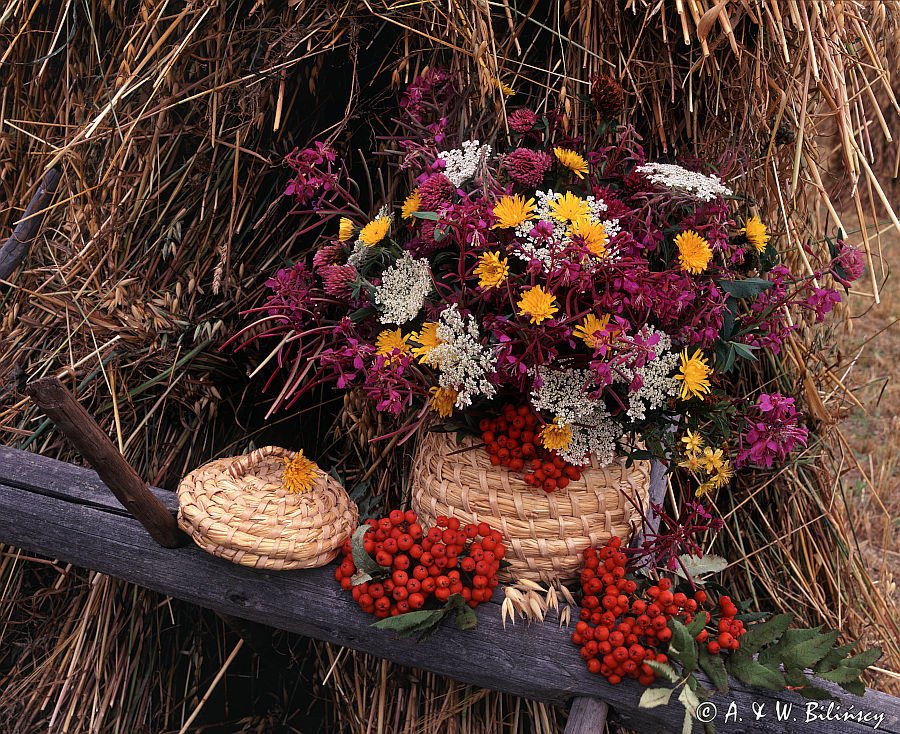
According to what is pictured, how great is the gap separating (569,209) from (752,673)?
0.57 metres

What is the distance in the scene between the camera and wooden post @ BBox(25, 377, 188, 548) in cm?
92

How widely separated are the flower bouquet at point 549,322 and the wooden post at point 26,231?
685 millimetres

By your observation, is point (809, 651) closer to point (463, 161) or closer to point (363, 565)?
point (363, 565)

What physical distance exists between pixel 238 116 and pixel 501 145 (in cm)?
44

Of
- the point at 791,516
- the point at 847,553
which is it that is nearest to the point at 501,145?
the point at 791,516

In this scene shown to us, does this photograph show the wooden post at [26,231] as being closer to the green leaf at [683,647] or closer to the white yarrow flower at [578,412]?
the white yarrow flower at [578,412]

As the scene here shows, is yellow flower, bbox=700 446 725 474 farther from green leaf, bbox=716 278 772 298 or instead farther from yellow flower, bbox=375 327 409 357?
yellow flower, bbox=375 327 409 357

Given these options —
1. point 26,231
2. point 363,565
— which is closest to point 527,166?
point 363,565

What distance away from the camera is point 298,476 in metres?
1.11

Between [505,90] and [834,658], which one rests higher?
[505,90]

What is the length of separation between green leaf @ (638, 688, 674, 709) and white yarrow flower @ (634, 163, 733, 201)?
0.57m

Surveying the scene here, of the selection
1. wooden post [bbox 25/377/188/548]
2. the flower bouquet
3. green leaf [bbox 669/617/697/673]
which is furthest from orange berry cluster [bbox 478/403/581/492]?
wooden post [bbox 25/377/188/548]

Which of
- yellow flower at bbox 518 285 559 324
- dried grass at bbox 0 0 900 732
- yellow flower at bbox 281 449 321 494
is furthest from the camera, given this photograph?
dried grass at bbox 0 0 900 732

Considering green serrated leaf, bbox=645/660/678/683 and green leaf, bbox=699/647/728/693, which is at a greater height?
green serrated leaf, bbox=645/660/678/683
